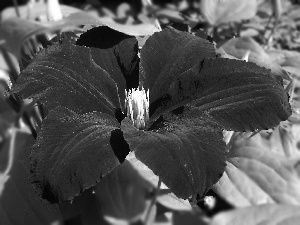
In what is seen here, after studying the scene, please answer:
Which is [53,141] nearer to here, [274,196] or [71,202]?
[71,202]

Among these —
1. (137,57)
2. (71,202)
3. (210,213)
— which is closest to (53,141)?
(71,202)

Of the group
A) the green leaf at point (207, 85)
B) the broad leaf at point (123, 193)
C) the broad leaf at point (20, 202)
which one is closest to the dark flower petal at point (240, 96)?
the green leaf at point (207, 85)

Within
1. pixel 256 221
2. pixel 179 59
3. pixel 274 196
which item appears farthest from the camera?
pixel 179 59

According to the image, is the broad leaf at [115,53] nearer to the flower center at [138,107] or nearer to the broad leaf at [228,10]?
the flower center at [138,107]

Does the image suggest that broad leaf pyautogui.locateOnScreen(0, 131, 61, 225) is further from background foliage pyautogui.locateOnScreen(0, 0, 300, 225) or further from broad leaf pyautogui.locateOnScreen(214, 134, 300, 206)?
broad leaf pyautogui.locateOnScreen(214, 134, 300, 206)

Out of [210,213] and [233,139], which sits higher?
[233,139]

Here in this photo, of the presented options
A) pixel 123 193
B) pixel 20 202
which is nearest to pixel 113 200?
pixel 123 193
